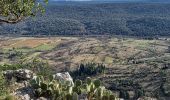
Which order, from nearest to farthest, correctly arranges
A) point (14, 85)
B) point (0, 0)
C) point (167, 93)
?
point (0, 0), point (14, 85), point (167, 93)

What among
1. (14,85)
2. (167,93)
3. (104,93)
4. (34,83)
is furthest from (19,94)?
(167,93)

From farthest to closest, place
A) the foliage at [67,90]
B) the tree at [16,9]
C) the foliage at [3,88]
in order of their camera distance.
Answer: the foliage at [67,90] → the foliage at [3,88] → the tree at [16,9]

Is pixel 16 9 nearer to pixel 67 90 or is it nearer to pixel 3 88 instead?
pixel 3 88

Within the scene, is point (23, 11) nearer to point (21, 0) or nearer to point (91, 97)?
point (21, 0)

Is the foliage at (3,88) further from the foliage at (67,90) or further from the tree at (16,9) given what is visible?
the tree at (16,9)

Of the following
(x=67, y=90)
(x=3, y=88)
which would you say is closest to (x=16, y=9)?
(x=3, y=88)

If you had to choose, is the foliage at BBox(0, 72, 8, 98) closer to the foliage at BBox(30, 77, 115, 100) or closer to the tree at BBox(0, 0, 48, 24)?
the foliage at BBox(30, 77, 115, 100)

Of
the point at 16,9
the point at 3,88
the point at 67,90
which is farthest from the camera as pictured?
the point at 3,88

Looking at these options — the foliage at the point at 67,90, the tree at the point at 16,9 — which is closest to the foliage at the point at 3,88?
the foliage at the point at 67,90
